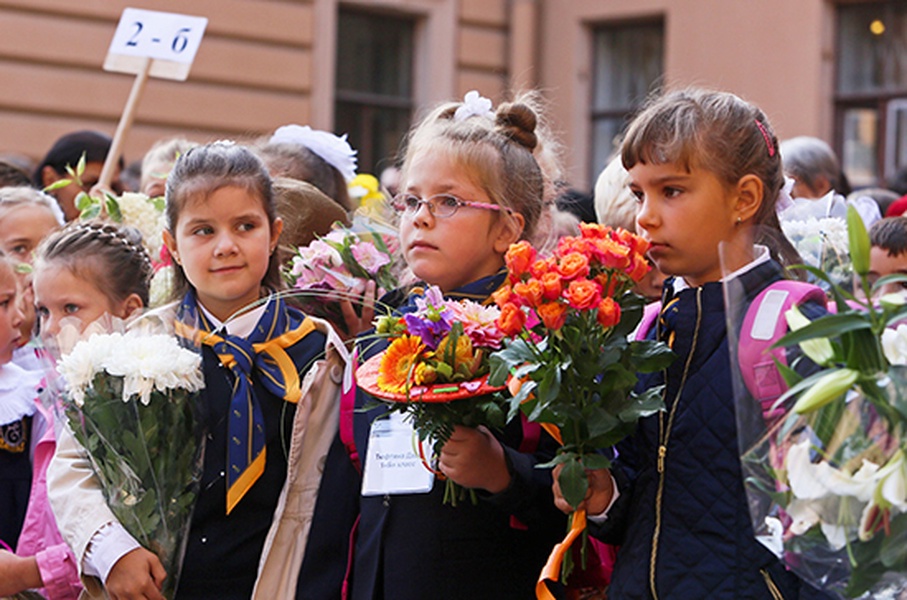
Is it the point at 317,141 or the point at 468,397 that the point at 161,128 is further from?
the point at 468,397

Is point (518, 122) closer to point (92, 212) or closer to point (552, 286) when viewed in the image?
point (552, 286)

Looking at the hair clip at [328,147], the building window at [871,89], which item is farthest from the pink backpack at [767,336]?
the building window at [871,89]

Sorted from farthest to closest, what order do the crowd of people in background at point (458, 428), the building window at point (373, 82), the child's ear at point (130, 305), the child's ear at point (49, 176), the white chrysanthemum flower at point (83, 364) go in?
the building window at point (373, 82) < the child's ear at point (49, 176) < the child's ear at point (130, 305) < the white chrysanthemum flower at point (83, 364) < the crowd of people in background at point (458, 428)

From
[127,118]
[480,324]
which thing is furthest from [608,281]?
[127,118]

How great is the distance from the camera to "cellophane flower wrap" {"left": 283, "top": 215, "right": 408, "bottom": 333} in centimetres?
352

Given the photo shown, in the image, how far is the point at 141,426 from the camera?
2.96m

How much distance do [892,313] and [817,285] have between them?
2.07 feet

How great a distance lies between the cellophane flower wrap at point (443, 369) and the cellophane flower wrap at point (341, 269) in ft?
2.68

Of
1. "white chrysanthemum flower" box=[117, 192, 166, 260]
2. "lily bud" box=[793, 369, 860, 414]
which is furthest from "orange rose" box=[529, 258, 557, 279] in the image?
"white chrysanthemum flower" box=[117, 192, 166, 260]

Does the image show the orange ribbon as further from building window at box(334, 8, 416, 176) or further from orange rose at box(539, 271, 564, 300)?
building window at box(334, 8, 416, 176)

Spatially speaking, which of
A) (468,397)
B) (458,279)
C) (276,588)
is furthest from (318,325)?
(468,397)

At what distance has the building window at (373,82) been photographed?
13.1 meters

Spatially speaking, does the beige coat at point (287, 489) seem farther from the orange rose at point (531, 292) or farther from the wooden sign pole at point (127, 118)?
the wooden sign pole at point (127, 118)

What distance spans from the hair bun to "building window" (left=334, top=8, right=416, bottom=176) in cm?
973
